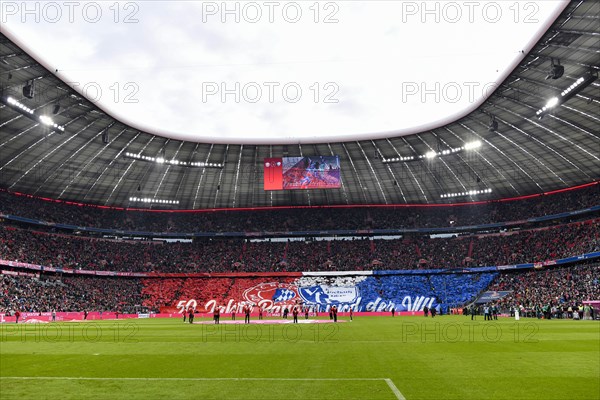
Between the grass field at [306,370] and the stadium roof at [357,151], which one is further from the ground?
the stadium roof at [357,151]

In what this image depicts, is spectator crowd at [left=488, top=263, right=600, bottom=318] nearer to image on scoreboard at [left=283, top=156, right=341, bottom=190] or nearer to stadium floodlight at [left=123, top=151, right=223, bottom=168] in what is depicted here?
image on scoreboard at [left=283, top=156, right=341, bottom=190]

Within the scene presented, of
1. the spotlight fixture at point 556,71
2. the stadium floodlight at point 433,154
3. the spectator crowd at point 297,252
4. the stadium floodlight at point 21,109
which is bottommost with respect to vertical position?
the spectator crowd at point 297,252

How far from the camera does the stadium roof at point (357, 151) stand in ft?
120

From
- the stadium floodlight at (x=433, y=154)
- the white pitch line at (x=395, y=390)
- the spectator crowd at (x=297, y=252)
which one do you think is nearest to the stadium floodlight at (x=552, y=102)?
the stadium floodlight at (x=433, y=154)

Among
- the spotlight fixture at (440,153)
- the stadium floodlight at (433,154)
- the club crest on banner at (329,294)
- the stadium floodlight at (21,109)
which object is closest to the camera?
the stadium floodlight at (21,109)

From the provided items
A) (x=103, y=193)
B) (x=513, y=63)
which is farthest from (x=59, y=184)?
(x=513, y=63)

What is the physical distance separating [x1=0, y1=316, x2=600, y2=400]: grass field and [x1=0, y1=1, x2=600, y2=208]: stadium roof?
861 inches

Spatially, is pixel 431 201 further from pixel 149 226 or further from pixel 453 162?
pixel 149 226

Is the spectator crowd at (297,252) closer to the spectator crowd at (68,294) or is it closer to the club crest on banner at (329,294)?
the spectator crowd at (68,294)

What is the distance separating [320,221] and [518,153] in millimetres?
34520

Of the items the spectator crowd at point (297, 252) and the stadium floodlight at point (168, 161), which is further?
the spectator crowd at point (297, 252)

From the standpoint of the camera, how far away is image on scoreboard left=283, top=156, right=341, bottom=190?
173ft

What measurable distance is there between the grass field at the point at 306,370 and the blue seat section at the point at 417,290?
47.0 metres

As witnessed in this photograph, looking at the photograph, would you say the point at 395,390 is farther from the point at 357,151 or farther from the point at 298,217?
the point at 298,217
